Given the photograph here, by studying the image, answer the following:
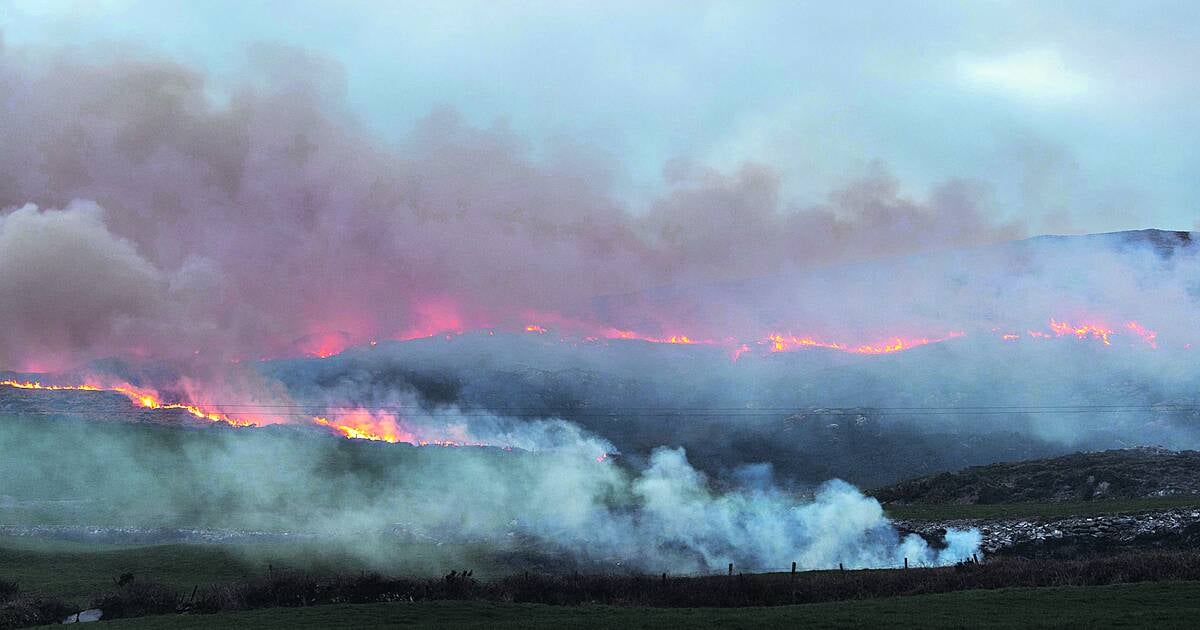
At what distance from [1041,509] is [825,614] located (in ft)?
218

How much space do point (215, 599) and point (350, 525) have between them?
51592mm

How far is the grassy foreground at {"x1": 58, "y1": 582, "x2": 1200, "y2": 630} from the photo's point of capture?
48.3 meters

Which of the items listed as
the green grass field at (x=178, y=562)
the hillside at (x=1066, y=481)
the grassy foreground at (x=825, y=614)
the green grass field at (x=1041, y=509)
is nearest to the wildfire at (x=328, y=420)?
the green grass field at (x=178, y=562)

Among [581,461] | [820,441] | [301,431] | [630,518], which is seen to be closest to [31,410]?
[301,431]

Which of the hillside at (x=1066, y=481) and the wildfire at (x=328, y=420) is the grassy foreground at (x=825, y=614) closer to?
the hillside at (x=1066, y=481)

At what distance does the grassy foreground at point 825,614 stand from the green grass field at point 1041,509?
48.6 m

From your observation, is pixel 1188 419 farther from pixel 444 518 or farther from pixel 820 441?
pixel 444 518

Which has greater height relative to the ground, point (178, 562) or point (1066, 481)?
point (1066, 481)

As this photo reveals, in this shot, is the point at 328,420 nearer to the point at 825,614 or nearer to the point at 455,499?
the point at 455,499

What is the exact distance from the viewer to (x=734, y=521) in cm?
10169

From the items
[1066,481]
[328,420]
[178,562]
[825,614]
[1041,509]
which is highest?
[328,420]

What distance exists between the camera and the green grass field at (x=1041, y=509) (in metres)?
101

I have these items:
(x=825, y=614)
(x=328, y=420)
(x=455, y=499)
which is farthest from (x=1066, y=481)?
(x=328, y=420)

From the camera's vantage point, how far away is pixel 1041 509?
353 ft
